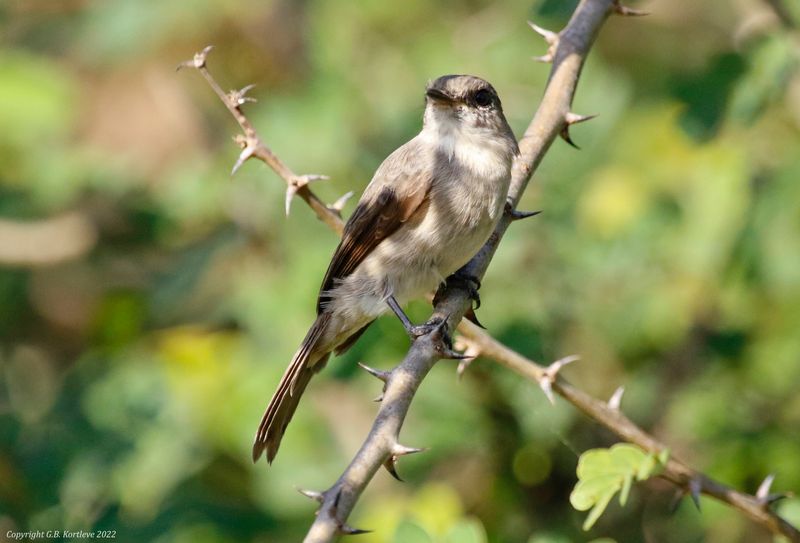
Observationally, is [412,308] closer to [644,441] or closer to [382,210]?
[382,210]

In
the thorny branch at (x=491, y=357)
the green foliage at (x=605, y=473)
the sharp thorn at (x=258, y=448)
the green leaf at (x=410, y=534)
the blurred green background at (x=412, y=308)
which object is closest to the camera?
the thorny branch at (x=491, y=357)

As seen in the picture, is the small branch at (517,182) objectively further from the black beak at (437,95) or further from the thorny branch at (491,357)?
the black beak at (437,95)

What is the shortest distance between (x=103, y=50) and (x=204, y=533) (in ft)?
10.6

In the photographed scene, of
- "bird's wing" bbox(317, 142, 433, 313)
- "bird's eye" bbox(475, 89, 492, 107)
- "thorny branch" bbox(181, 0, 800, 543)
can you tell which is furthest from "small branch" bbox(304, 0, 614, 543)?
"bird's eye" bbox(475, 89, 492, 107)

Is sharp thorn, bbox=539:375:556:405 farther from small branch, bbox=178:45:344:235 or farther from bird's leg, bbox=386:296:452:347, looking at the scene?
small branch, bbox=178:45:344:235

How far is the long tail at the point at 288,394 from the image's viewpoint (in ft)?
14.0

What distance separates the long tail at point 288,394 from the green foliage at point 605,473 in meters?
1.37

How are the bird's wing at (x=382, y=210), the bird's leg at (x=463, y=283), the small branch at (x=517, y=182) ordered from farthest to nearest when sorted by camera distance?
the bird's wing at (x=382, y=210) → the bird's leg at (x=463, y=283) → the small branch at (x=517, y=182)

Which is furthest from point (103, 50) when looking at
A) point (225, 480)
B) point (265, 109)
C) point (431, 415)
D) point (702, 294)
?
point (702, 294)

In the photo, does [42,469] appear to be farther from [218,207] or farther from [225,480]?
[218,207]

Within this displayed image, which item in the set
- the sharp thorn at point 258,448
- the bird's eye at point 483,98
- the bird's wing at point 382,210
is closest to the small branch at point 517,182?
the bird's wing at point 382,210

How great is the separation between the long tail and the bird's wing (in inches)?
6.8

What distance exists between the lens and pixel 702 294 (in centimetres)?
605

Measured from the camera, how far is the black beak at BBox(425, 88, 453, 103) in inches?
182
